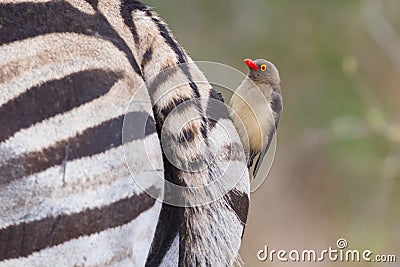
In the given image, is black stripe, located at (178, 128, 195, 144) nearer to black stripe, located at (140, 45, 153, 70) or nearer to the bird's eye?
black stripe, located at (140, 45, 153, 70)

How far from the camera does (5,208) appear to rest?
1.99 meters

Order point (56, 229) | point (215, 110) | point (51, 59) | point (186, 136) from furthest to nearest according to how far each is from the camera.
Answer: point (215, 110) → point (186, 136) → point (51, 59) → point (56, 229)

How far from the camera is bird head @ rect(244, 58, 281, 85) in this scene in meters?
2.54

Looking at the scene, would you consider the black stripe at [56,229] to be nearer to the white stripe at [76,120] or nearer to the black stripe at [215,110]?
the white stripe at [76,120]

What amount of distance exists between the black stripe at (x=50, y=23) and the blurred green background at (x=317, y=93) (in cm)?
592

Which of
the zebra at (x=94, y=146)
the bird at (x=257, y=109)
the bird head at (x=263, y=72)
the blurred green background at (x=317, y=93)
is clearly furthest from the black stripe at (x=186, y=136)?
the blurred green background at (x=317, y=93)

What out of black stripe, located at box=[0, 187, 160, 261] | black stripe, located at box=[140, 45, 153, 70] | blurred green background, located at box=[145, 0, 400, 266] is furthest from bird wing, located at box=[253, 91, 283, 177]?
blurred green background, located at box=[145, 0, 400, 266]

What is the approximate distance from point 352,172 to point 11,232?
23.8 feet

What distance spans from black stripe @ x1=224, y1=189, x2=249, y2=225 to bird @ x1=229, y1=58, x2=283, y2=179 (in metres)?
0.13

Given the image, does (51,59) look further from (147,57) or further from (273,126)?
(273,126)

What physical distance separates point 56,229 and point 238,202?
0.59m

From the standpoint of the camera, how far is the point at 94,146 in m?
2.07

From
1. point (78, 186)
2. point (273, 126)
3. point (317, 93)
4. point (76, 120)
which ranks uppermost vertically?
point (76, 120)

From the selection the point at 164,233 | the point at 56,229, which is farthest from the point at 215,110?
the point at 56,229
